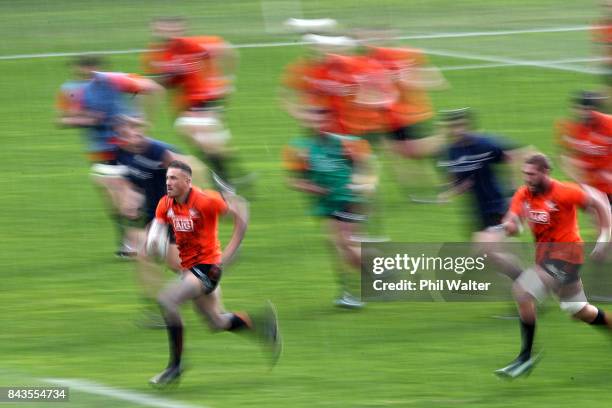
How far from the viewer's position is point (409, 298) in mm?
14367

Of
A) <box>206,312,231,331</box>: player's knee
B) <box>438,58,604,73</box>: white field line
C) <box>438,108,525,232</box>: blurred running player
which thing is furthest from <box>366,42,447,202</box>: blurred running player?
<box>438,58,604,73</box>: white field line

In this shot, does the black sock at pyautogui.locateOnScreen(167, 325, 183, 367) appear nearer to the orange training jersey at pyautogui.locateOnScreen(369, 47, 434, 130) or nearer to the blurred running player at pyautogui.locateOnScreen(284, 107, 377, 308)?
the blurred running player at pyautogui.locateOnScreen(284, 107, 377, 308)

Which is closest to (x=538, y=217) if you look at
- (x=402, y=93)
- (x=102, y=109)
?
(x=102, y=109)

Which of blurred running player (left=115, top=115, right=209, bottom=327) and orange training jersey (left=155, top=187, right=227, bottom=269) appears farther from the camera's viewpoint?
blurred running player (left=115, top=115, right=209, bottom=327)

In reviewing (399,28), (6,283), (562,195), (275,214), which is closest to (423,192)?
(275,214)

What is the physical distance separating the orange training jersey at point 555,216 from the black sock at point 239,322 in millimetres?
2272

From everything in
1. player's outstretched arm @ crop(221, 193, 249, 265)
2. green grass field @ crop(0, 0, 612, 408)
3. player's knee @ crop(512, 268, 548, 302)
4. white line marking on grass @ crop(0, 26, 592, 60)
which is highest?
player's outstretched arm @ crop(221, 193, 249, 265)

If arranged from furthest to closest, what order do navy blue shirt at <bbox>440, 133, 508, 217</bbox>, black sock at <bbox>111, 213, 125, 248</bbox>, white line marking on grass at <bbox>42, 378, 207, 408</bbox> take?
black sock at <bbox>111, 213, 125, 248</bbox>, navy blue shirt at <bbox>440, 133, 508, 217</bbox>, white line marking on grass at <bbox>42, 378, 207, 408</bbox>

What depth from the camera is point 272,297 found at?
14.7 metres

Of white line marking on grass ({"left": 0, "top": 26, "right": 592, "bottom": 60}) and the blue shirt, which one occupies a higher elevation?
the blue shirt

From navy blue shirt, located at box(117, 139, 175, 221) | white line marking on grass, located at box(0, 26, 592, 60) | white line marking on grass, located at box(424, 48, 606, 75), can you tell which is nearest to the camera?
navy blue shirt, located at box(117, 139, 175, 221)

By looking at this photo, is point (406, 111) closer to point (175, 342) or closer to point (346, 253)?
point (346, 253)

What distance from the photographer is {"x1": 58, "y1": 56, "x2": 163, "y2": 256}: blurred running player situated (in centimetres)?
1516

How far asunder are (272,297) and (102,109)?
2643mm
